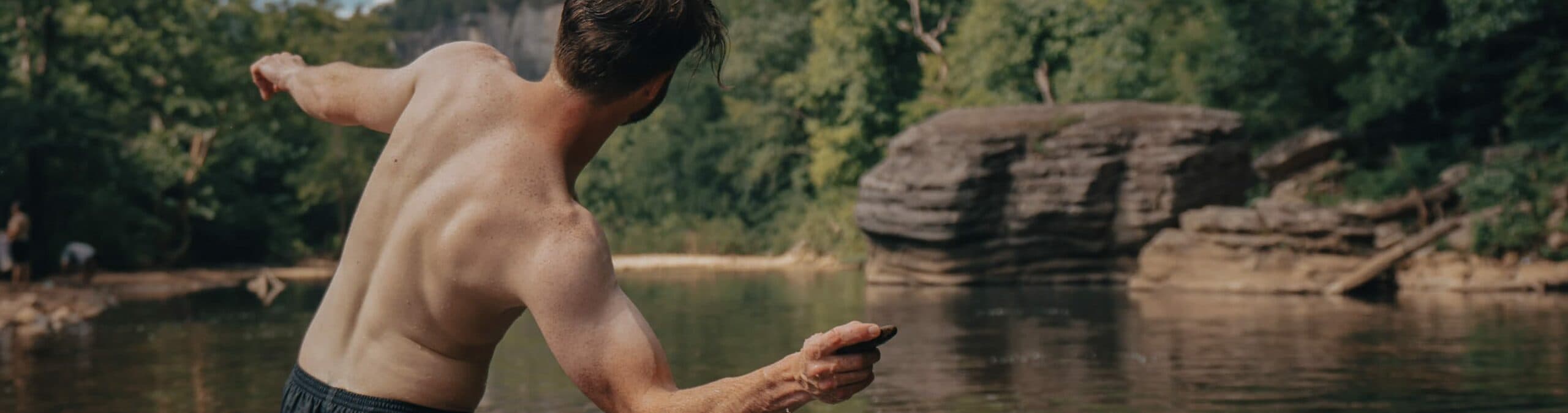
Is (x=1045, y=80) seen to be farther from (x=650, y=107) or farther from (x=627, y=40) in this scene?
(x=627, y=40)

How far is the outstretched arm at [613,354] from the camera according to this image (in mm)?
1890

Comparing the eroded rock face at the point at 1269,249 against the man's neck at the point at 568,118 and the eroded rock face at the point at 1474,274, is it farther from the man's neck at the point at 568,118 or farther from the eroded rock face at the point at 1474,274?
the man's neck at the point at 568,118

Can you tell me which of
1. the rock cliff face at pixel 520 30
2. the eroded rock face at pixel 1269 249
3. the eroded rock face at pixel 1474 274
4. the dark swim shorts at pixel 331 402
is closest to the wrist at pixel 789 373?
the dark swim shorts at pixel 331 402

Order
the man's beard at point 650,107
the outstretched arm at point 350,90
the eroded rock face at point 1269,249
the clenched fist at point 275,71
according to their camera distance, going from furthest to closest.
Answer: the eroded rock face at point 1269,249, the clenched fist at point 275,71, the outstretched arm at point 350,90, the man's beard at point 650,107

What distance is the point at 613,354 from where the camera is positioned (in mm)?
1892

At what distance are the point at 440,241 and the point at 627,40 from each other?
0.35 meters

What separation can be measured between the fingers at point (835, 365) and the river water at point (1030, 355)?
294 inches

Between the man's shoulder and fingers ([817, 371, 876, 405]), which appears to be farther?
the man's shoulder

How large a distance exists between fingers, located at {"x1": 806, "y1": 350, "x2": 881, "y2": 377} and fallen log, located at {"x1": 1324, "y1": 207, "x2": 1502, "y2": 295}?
19678mm

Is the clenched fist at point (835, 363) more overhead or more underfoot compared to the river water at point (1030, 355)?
more overhead

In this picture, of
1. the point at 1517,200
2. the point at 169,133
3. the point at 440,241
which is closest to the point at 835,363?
the point at 440,241

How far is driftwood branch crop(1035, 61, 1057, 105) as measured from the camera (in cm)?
3456

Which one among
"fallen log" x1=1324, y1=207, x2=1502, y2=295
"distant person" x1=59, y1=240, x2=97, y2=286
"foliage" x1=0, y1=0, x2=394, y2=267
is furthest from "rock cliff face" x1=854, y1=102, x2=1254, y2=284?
"foliage" x1=0, y1=0, x2=394, y2=267

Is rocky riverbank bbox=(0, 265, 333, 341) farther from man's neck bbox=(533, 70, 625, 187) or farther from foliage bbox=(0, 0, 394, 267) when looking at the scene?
man's neck bbox=(533, 70, 625, 187)
